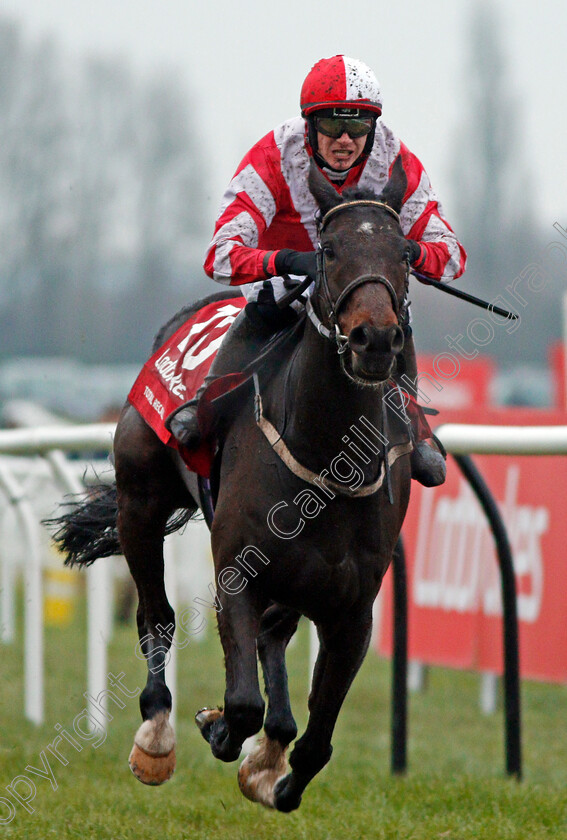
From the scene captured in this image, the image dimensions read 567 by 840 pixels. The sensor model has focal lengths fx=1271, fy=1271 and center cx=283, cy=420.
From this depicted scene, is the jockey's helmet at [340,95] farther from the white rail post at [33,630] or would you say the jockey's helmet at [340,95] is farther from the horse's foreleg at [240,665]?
the white rail post at [33,630]

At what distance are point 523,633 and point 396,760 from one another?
185 cm

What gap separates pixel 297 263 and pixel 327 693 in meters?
1.31

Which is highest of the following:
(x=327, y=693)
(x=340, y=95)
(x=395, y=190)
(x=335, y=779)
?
(x=340, y=95)

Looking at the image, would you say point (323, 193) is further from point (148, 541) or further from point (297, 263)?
point (148, 541)

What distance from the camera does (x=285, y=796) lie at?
12.9 ft

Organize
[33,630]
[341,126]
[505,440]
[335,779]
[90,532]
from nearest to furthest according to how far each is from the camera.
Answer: [341,126] < [505,440] < [90,532] < [335,779] < [33,630]

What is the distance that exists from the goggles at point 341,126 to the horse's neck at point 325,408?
22.8 inches

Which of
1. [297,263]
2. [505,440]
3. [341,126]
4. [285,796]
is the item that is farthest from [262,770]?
[341,126]

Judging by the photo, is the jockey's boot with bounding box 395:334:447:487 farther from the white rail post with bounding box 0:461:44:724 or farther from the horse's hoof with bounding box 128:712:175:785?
the white rail post with bounding box 0:461:44:724

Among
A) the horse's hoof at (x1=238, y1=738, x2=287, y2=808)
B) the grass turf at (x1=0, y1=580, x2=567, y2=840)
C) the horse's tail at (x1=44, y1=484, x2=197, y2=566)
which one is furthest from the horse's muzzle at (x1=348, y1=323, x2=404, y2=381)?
the horse's tail at (x1=44, y1=484, x2=197, y2=566)

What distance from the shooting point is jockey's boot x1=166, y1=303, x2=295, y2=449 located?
12.4ft

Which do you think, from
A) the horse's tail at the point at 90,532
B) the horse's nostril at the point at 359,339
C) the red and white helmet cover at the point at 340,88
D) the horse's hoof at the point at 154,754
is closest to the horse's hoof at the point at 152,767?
the horse's hoof at the point at 154,754

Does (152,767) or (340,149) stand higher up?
(340,149)

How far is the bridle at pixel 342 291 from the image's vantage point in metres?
3.00
